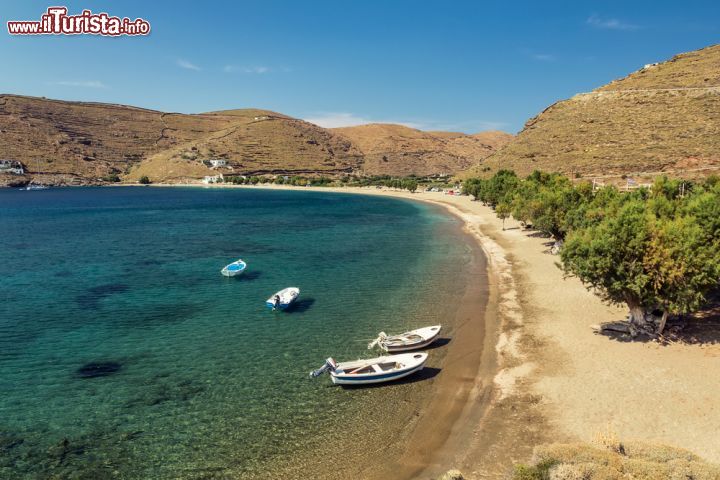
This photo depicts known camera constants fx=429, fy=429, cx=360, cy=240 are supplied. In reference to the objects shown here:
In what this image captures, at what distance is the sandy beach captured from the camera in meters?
18.8

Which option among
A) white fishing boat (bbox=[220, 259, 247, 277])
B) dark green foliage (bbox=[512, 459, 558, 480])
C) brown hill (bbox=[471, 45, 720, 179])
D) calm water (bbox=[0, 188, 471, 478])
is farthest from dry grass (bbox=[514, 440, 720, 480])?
brown hill (bbox=[471, 45, 720, 179])

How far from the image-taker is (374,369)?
83.9ft

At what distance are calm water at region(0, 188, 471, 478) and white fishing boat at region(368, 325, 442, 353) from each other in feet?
5.14

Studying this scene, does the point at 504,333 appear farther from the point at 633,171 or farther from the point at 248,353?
the point at 633,171

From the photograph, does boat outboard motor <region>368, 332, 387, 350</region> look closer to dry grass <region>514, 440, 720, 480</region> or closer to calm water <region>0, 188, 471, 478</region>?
calm water <region>0, 188, 471, 478</region>

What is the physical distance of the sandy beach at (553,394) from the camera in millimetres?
18797

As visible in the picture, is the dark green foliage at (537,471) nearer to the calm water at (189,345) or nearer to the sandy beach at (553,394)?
the sandy beach at (553,394)

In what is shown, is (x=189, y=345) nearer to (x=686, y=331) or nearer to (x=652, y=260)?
(x=652, y=260)

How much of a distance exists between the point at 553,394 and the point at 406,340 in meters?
9.98

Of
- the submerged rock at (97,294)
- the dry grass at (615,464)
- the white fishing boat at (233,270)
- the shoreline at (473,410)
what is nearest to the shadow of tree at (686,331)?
the shoreline at (473,410)

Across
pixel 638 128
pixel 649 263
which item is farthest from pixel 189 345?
pixel 638 128

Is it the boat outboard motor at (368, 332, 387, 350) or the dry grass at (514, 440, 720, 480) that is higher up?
the dry grass at (514, 440, 720, 480)

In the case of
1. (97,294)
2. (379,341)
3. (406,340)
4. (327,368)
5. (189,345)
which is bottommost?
(97,294)

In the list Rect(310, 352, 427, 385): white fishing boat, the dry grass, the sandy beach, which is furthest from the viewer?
Rect(310, 352, 427, 385): white fishing boat
